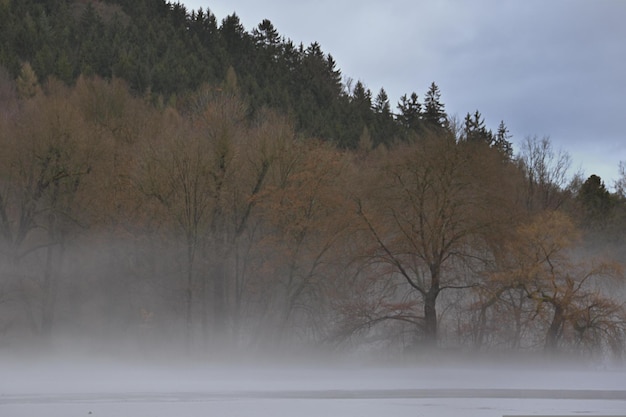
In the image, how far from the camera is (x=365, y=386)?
34.5 metres

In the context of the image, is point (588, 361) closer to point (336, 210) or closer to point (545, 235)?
point (545, 235)

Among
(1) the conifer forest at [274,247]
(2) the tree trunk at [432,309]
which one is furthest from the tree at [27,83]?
(2) the tree trunk at [432,309]

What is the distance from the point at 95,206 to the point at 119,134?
8270 millimetres

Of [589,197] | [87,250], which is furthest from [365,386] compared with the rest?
[589,197]

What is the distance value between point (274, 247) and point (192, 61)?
6184 cm

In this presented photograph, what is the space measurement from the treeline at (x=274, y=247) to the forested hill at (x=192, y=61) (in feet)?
88.6

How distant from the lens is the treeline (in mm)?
42344

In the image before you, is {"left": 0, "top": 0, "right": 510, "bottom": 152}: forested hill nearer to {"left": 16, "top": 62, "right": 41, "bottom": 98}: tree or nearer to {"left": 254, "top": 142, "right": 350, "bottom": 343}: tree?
{"left": 16, "top": 62, "right": 41, "bottom": 98}: tree

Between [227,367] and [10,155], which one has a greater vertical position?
[10,155]

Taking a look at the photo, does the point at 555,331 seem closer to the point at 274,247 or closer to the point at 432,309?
the point at 432,309

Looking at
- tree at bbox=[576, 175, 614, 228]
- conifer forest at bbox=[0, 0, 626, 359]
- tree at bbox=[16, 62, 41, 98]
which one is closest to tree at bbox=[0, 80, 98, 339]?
conifer forest at bbox=[0, 0, 626, 359]

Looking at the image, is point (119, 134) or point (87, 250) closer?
point (87, 250)

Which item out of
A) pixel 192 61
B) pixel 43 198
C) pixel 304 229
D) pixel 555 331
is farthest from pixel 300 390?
pixel 192 61

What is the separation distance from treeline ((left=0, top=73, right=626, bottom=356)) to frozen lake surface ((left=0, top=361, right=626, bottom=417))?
325 centimetres
